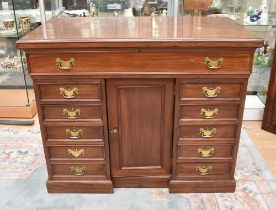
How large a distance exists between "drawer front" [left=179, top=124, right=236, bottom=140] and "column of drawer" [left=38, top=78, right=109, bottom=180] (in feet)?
1.55

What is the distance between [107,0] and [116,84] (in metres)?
1.73

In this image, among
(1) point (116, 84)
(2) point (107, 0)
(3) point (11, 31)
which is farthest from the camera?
(2) point (107, 0)

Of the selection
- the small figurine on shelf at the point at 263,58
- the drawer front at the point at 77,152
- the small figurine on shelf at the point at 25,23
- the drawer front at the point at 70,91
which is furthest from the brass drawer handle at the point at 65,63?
the small figurine on shelf at the point at 263,58

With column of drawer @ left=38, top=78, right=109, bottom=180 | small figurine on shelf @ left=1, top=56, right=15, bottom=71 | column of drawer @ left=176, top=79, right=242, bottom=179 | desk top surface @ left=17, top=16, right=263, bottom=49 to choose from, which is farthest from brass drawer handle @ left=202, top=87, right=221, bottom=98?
small figurine on shelf @ left=1, top=56, right=15, bottom=71

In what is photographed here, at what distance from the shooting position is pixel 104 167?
1.95 meters

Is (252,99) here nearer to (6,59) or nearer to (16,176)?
(16,176)

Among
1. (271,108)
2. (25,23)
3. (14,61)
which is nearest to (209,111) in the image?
(271,108)

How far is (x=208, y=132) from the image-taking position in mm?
1831

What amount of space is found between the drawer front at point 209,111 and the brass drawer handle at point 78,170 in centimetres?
68

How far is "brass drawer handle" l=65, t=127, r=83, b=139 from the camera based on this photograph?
1837 millimetres

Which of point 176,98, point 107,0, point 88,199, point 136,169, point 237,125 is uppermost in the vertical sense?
point 107,0

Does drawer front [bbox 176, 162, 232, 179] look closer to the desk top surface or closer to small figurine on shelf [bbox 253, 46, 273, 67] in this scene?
the desk top surface

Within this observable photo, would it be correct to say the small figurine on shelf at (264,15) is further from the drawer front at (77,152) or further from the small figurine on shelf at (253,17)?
the drawer front at (77,152)

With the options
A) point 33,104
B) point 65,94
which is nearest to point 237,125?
point 65,94
